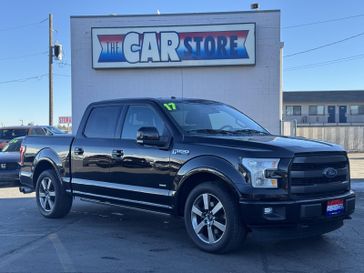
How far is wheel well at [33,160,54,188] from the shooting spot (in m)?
8.43

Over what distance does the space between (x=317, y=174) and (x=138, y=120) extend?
8.77 ft

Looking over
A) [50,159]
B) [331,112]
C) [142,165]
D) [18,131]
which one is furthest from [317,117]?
[142,165]

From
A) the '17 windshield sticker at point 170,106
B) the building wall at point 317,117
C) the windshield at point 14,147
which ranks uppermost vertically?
the building wall at point 317,117

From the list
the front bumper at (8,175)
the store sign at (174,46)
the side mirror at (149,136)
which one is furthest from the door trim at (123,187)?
the store sign at (174,46)

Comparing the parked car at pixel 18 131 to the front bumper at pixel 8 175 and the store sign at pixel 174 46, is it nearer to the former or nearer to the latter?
the store sign at pixel 174 46

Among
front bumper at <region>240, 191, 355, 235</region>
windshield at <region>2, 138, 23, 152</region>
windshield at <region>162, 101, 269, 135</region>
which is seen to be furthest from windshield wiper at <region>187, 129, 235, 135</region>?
windshield at <region>2, 138, 23, 152</region>

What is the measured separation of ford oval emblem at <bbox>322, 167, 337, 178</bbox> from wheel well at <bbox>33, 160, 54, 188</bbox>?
4710 mm

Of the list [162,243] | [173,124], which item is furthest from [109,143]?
[162,243]

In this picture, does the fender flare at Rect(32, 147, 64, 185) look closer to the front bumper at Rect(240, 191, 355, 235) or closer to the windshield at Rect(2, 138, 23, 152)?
the front bumper at Rect(240, 191, 355, 235)

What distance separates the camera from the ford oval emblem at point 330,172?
5.67 metres

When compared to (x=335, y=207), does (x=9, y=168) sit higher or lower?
lower

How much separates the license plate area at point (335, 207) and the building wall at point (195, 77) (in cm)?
1173

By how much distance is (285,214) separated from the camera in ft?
17.6

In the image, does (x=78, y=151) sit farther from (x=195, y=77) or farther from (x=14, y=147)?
(x=195, y=77)
